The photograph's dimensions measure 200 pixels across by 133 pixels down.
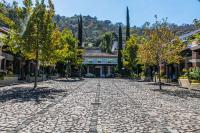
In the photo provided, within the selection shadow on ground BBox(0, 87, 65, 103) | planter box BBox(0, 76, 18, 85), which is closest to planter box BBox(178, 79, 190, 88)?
shadow on ground BBox(0, 87, 65, 103)

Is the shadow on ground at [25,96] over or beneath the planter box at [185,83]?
beneath

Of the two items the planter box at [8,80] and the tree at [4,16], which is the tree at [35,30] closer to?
the tree at [4,16]

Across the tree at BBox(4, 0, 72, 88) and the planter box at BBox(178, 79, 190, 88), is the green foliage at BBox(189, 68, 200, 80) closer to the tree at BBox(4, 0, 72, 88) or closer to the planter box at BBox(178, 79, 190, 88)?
the planter box at BBox(178, 79, 190, 88)

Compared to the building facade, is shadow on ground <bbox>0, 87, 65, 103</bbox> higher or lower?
lower

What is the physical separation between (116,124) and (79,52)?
63.0m

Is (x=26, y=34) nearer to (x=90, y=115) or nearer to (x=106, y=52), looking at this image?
(x=90, y=115)

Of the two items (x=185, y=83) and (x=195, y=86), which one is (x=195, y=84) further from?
(x=185, y=83)

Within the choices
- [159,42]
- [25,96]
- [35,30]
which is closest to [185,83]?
[159,42]

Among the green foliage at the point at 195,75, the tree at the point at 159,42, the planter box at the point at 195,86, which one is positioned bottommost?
the planter box at the point at 195,86

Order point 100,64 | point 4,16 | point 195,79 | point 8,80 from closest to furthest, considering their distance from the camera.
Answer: point 4,16
point 195,79
point 8,80
point 100,64

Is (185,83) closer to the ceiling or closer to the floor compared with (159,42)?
closer to the floor

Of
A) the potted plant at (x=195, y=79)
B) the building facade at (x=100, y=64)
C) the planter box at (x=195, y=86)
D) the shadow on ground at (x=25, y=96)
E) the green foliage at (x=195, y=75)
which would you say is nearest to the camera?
the shadow on ground at (x=25, y=96)

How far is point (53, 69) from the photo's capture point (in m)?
79.2

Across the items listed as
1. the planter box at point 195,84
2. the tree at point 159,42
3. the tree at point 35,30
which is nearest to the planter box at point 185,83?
the planter box at point 195,84
